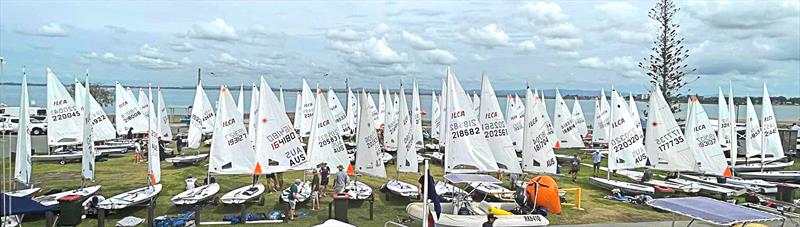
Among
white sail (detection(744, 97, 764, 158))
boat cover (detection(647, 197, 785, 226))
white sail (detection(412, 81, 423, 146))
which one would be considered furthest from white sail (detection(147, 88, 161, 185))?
white sail (detection(744, 97, 764, 158))

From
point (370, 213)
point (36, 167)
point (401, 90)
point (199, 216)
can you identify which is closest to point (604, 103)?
point (401, 90)

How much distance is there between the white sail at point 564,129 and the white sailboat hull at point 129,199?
1927cm

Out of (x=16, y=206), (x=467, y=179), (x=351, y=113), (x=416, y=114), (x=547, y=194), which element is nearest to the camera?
(x=16, y=206)

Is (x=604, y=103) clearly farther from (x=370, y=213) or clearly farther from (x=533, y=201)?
(x=370, y=213)

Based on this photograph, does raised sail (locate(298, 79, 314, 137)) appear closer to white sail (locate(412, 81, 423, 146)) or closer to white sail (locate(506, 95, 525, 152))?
white sail (locate(412, 81, 423, 146))

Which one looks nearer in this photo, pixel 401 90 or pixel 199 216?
pixel 199 216

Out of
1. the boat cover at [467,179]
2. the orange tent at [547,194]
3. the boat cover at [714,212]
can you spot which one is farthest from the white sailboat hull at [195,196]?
the boat cover at [714,212]

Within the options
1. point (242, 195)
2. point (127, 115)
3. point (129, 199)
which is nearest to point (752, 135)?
point (242, 195)

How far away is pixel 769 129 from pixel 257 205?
65.6 ft

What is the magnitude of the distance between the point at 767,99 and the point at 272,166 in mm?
18859

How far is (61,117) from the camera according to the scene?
2364 centimetres

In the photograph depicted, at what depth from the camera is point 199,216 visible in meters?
14.4

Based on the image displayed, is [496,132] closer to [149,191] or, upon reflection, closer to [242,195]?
[242,195]

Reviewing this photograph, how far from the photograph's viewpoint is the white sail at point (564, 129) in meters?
31.6
